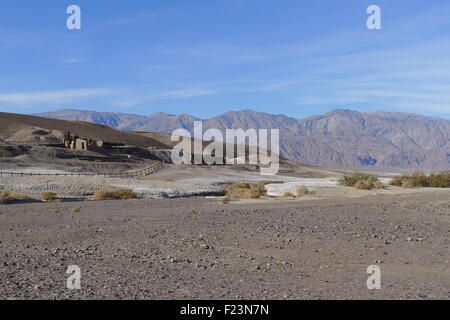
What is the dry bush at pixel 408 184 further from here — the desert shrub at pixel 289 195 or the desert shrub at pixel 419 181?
the desert shrub at pixel 289 195

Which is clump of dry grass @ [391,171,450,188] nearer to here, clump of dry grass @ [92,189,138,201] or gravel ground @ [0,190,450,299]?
gravel ground @ [0,190,450,299]

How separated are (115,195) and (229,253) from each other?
21548 mm

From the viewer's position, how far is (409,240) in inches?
547

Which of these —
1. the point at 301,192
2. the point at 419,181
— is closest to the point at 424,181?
the point at 419,181

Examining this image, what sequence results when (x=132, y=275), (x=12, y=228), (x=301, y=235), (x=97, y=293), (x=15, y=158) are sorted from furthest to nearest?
(x=15, y=158)
(x=12, y=228)
(x=301, y=235)
(x=132, y=275)
(x=97, y=293)

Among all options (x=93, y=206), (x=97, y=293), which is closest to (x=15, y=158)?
(x=93, y=206)

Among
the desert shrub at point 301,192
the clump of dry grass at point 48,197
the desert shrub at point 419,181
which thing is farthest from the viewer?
the desert shrub at point 419,181

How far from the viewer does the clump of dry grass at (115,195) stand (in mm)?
31750

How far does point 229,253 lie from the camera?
1202cm

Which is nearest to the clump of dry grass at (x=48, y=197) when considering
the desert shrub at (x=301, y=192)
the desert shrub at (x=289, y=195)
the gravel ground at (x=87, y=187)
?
the gravel ground at (x=87, y=187)

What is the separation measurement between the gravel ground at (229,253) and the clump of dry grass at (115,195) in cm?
1002

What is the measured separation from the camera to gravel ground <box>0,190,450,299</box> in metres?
8.30

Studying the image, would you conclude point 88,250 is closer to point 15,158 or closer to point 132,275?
point 132,275

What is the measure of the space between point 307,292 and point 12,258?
6.18 meters
